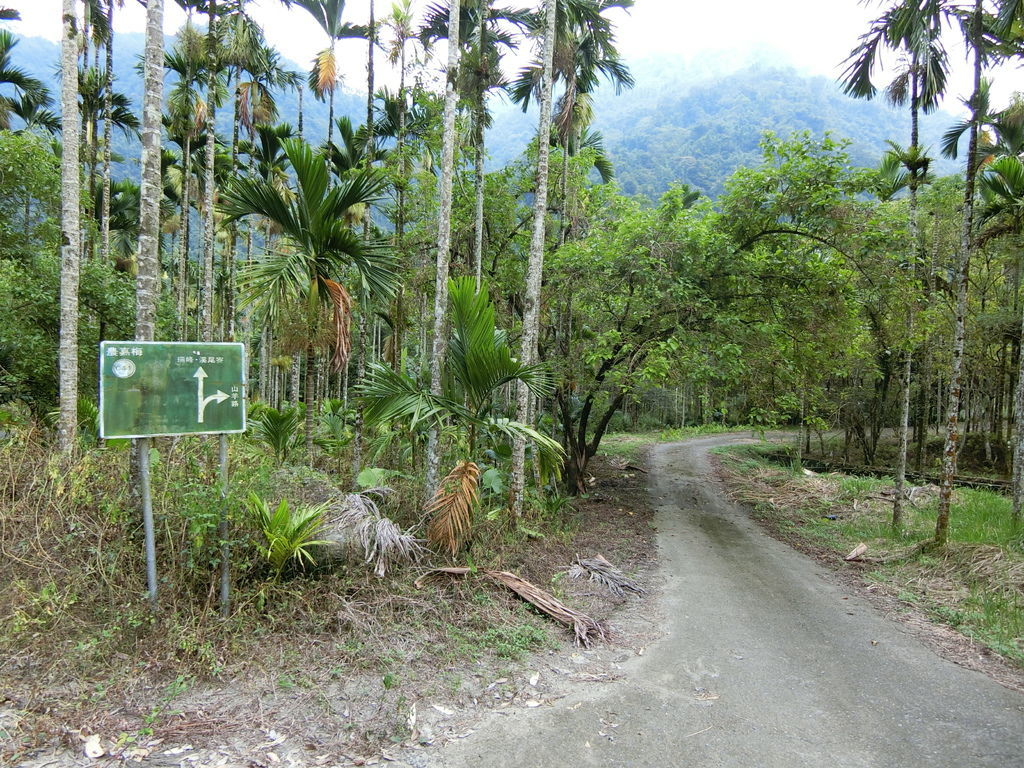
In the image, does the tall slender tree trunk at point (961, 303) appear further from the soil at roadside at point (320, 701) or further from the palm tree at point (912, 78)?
the soil at roadside at point (320, 701)

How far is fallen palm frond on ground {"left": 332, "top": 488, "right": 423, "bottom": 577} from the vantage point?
4883 mm

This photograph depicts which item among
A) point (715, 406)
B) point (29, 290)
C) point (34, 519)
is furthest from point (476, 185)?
point (34, 519)

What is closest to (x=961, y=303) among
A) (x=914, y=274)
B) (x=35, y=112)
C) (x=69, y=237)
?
(x=914, y=274)

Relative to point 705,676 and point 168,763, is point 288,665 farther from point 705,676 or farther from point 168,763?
point 705,676

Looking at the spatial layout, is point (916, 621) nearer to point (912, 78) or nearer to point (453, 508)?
point (453, 508)

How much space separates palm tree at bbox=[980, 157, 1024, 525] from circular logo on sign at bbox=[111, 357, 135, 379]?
1101cm

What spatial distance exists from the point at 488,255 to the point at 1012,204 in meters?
9.25

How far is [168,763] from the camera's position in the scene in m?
2.86

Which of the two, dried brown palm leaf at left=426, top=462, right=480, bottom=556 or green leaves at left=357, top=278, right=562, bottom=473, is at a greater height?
green leaves at left=357, top=278, right=562, bottom=473

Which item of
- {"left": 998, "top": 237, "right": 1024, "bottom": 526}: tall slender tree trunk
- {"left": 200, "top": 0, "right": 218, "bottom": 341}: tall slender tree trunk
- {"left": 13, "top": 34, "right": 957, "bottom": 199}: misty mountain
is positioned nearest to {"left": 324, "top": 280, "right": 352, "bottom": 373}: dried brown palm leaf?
{"left": 200, "top": 0, "right": 218, "bottom": 341}: tall slender tree trunk

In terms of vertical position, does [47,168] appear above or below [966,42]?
below

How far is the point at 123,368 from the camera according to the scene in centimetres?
364

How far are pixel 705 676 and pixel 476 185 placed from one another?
9.82 m

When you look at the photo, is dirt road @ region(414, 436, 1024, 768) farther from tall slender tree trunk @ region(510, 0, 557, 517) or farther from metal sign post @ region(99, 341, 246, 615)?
metal sign post @ region(99, 341, 246, 615)
